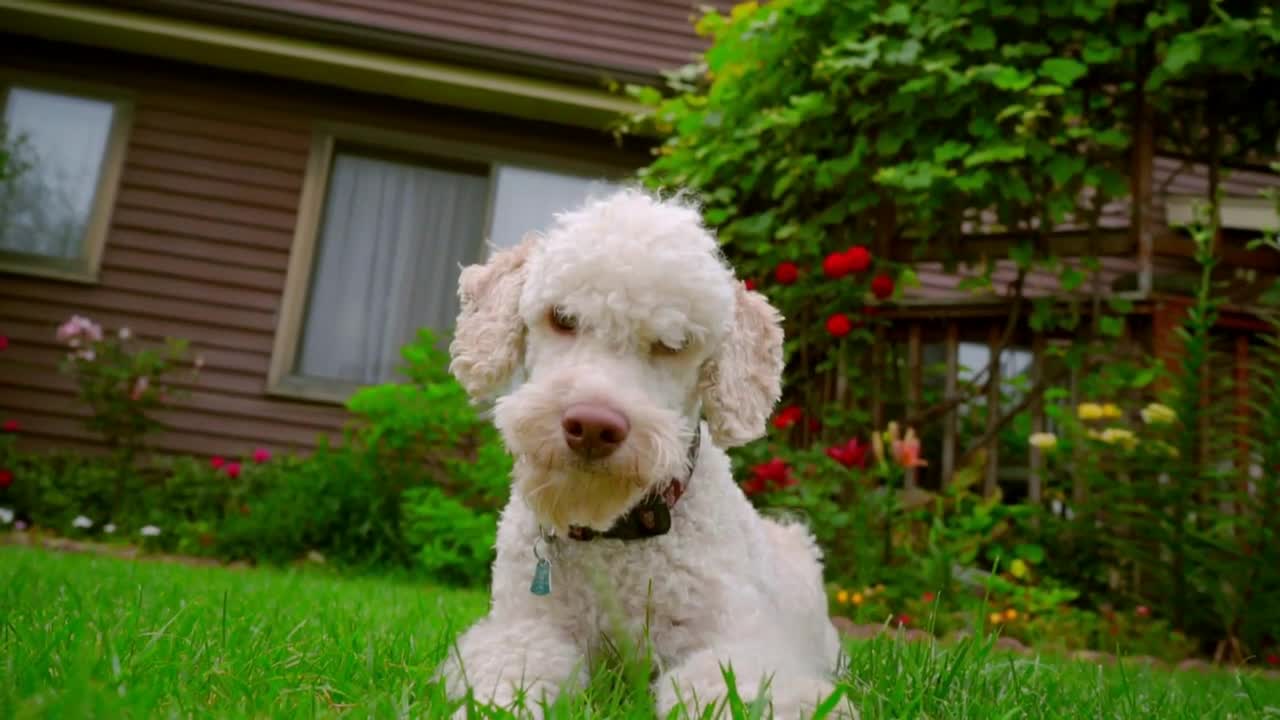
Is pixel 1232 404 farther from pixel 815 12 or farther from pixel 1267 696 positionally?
pixel 815 12

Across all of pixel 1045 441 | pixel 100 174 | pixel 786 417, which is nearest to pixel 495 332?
pixel 786 417

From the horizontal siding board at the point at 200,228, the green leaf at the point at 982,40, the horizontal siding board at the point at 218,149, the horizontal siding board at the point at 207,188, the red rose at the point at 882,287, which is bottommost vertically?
the red rose at the point at 882,287

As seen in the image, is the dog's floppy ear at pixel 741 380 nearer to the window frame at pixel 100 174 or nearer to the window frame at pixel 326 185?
the window frame at pixel 326 185

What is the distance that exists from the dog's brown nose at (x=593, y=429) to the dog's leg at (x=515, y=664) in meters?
0.40

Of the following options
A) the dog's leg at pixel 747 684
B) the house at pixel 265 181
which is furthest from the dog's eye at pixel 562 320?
the house at pixel 265 181

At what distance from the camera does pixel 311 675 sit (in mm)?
1581

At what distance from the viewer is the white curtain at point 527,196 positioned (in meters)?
7.84

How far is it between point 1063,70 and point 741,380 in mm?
3706

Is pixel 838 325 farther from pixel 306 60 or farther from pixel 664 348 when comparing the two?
pixel 306 60

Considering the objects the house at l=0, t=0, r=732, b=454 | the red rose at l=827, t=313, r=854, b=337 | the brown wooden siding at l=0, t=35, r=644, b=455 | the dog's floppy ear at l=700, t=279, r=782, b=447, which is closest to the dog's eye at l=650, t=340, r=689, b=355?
the dog's floppy ear at l=700, t=279, r=782, b=447

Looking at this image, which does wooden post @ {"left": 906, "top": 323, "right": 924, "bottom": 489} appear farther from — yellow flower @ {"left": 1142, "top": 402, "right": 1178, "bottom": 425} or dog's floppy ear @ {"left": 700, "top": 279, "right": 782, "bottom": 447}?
dog's floppy ear @ {"left": 700, "top": 279, "right": 782, "bottom": 447}

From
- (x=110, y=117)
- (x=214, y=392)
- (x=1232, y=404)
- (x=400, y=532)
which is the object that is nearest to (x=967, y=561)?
(x=1232, y=404)

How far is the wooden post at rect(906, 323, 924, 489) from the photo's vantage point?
17.2 ft

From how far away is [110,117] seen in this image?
762cm
